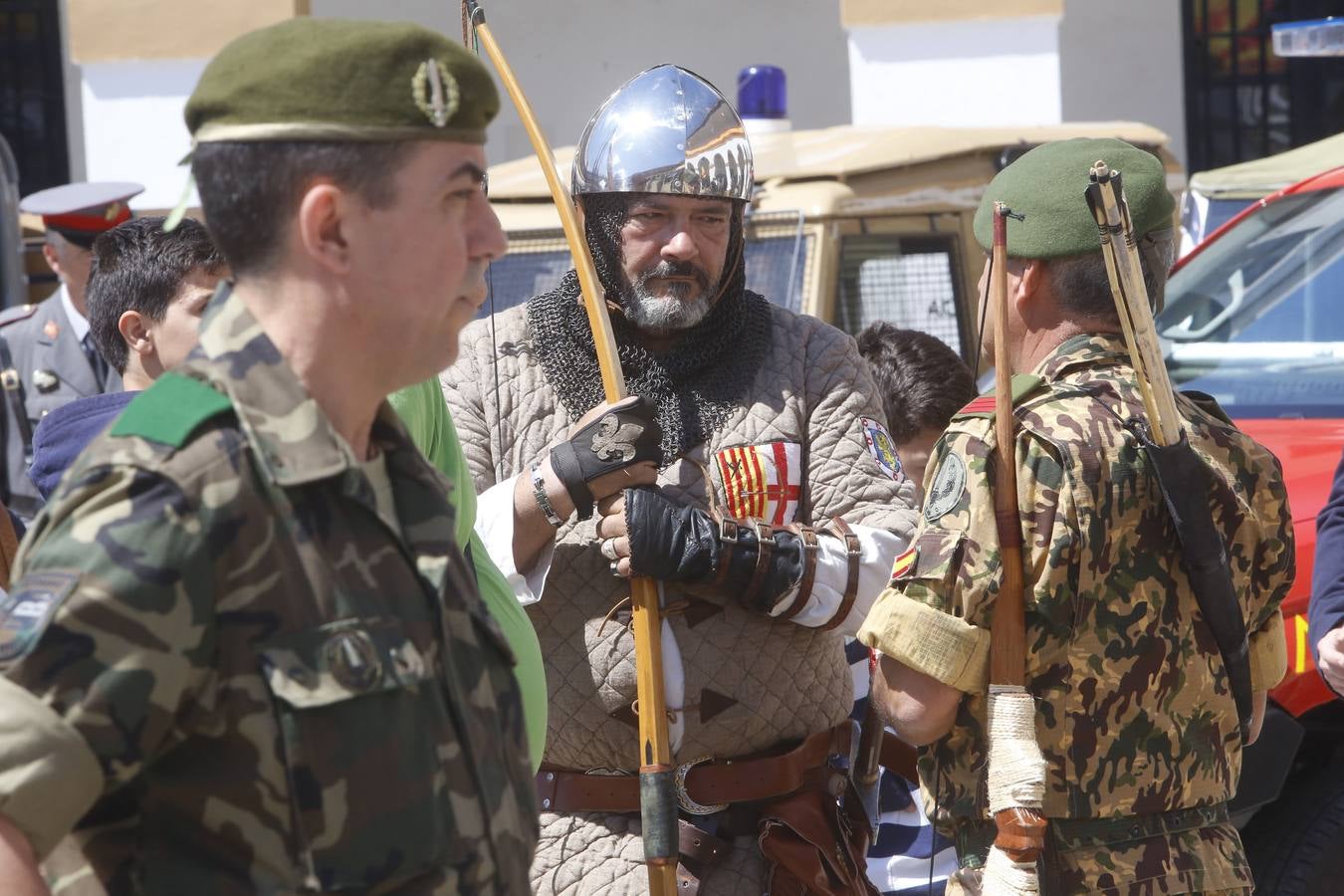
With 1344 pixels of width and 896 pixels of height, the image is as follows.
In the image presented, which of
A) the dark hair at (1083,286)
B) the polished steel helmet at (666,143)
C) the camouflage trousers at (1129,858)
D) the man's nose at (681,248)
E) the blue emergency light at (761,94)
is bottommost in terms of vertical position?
the camouflage trousers at (1129,858)

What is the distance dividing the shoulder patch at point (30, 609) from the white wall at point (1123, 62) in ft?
29.8

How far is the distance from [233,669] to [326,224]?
37cm

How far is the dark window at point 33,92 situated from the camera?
34.5ft

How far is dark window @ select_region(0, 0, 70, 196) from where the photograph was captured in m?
10.5

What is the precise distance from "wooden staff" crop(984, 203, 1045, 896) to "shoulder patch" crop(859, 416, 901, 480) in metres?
0.49

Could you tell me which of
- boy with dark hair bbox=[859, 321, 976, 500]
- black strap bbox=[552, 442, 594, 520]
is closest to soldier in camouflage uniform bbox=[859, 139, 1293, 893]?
black strap bbox=[552, 442, 594, 520]

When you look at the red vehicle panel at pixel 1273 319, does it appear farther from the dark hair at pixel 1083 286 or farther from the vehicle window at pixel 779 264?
the dark hair at pixel 1083 286

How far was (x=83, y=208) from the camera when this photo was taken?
21.6 ft

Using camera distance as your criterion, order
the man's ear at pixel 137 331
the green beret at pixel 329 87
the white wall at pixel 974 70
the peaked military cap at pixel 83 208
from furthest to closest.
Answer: the white wall at pixel 974 70 → the peaked military cap at pixel 83 208 → the man's ear at pixel 137 331 → the green beret at pixel 329 87

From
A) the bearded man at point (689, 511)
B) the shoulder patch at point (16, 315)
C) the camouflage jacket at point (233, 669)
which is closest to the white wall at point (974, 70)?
the shoulder patch at point (16, 315)

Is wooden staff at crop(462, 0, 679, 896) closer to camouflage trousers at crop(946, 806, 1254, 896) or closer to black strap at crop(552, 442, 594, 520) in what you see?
black strap at crop(552, 442, 594, 520)

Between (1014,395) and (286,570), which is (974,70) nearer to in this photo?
(1014,395)

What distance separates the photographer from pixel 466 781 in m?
1.51

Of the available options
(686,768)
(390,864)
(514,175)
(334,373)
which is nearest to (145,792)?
(390,864)
